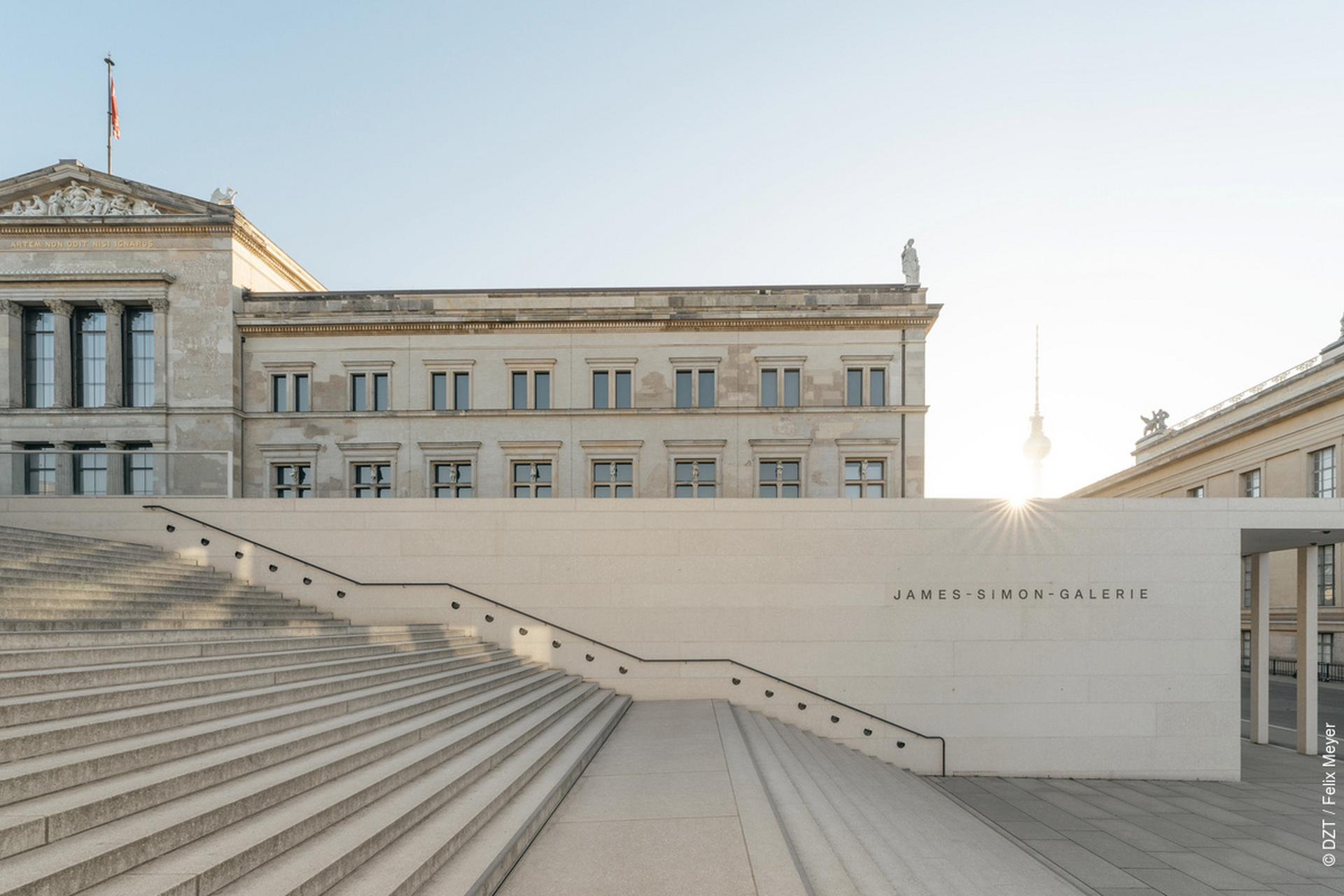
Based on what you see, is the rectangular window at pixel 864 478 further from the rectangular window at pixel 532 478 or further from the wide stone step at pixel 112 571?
the wide stone step at pixel 112 571

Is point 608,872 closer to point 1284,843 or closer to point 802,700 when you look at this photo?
point 802,700

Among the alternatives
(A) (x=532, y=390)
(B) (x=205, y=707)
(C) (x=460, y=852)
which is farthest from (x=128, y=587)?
(A) (x=532, y=390)

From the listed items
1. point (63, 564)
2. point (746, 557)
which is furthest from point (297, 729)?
point (746, 557)

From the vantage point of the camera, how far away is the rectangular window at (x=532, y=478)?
26.9 metres

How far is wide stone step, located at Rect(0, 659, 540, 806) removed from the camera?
16.1 feet

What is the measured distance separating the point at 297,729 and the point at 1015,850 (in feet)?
36.0

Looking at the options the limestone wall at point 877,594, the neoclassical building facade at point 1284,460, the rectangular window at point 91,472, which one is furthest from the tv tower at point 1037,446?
the rectangular window at point 91,472

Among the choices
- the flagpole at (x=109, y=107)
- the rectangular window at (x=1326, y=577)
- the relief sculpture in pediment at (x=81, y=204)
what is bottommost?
the rectangular window at (x=1326, y=577)

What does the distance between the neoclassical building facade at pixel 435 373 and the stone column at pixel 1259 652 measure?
10.3m

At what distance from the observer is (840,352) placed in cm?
2733

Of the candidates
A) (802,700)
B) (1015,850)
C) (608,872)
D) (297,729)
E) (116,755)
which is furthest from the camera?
(802,700)

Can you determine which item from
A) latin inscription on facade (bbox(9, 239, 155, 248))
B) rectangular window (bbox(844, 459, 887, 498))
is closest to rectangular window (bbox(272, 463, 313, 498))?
latin inscription on facade (bbox(9, 239, 155, 248))

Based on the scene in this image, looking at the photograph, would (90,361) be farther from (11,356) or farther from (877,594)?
(877,594)

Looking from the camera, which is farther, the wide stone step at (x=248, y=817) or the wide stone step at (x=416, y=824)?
the wide stone step at (x=416, y=824)
